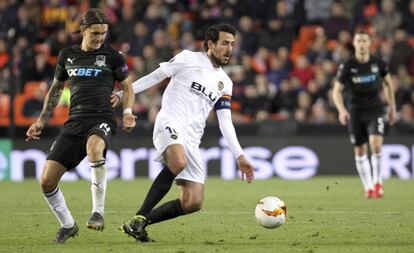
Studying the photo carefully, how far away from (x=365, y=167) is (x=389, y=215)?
3.07m

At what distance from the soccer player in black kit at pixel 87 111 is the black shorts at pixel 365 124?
607 cm

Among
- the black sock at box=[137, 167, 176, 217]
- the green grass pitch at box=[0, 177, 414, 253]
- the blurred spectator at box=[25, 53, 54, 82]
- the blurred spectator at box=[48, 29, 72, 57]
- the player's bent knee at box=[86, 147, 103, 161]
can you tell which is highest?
the blurred spectator at box=[48, 29, 72, 57]

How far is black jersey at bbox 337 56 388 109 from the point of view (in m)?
14.7

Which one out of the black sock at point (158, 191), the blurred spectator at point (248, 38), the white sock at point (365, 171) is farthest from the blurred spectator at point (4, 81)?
the black sock at point (158, 191)

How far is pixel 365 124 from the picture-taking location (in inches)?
583

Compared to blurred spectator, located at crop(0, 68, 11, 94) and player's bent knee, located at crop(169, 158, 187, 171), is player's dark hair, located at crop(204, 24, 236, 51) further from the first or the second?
blurred spectator, located at crop(0, 68, 11, 94)

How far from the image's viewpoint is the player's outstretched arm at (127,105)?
29.3ft

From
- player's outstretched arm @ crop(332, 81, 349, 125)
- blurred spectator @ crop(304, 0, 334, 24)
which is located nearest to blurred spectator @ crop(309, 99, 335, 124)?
blurred spectator @ crop(304, 0, 334, 24)

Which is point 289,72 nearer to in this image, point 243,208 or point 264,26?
point 264,26

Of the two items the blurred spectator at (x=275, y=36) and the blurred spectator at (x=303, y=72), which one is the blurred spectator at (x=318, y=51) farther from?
the blurred spectator at (x=275, y=36)

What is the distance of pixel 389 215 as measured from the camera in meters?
11.7

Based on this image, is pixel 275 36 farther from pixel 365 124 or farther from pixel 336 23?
pixel 365 124

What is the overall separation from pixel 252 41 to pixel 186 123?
13490mm

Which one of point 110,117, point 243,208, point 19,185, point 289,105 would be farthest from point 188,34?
point 110,117
